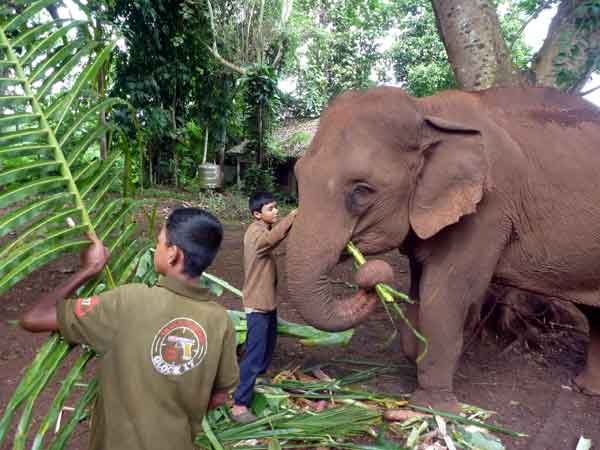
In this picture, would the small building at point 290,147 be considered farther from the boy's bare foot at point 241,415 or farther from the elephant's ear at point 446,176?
the boy's bare foot at point 241,415

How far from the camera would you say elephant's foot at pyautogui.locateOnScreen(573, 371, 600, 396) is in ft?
12.9

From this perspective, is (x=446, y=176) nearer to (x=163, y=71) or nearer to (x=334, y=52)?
(x=163, y=71)

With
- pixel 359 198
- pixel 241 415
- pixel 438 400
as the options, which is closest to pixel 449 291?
pixel 438 400

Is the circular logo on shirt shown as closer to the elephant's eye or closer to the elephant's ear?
the elephant's eye

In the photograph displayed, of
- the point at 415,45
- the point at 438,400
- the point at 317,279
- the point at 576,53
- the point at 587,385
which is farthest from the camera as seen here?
the point at 415,45

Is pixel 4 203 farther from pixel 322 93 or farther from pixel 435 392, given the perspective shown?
pixel 322 93

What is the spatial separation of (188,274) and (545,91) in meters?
3.15

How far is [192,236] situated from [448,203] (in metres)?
1.94

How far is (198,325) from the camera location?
67.6 inches

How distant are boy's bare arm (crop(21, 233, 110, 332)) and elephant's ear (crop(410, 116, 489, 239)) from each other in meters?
1.90

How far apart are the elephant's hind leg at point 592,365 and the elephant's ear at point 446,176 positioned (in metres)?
1.66

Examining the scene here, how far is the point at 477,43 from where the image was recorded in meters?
4.71

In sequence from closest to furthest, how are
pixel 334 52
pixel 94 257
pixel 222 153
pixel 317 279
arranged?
pixel 94 257 → pixel 317 279 → pixel 222 153 → pixel 334 52

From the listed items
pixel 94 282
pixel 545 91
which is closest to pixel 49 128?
pixel 94 282
